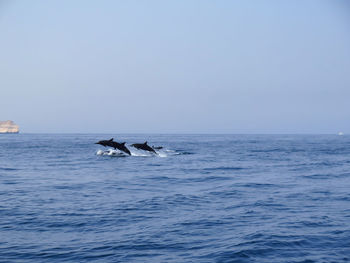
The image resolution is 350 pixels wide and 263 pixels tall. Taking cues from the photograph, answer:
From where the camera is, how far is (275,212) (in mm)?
12672

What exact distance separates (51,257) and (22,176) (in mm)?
16659

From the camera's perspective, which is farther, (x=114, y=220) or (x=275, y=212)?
(x=275, y=212)

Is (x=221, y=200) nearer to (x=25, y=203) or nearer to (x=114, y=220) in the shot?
(x=114, y=220)

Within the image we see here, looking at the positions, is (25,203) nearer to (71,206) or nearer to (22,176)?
(71,206)

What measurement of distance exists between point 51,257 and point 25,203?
6.86 m

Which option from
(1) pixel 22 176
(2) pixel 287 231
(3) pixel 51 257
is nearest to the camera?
(3) pixel 51 257

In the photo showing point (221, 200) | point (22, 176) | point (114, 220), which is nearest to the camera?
point (114, 220)

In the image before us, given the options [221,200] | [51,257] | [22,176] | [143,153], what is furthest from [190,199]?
[143,153]

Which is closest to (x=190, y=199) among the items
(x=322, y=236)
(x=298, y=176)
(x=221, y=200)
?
(x=221, y=200)

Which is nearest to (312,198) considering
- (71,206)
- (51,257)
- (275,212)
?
(275,212)

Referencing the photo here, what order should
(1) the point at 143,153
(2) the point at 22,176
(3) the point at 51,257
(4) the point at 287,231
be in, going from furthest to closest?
(1) the point at 143,153, (2) the point at 22,176, (4) the point at 287,231, (3) the point at 51,257

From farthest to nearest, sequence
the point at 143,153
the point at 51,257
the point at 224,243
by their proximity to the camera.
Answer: the point at 143,153 < the point at 224,243 < the point at 51,257

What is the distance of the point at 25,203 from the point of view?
1428 cm

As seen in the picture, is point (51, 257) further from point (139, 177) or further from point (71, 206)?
point (139, 177)
